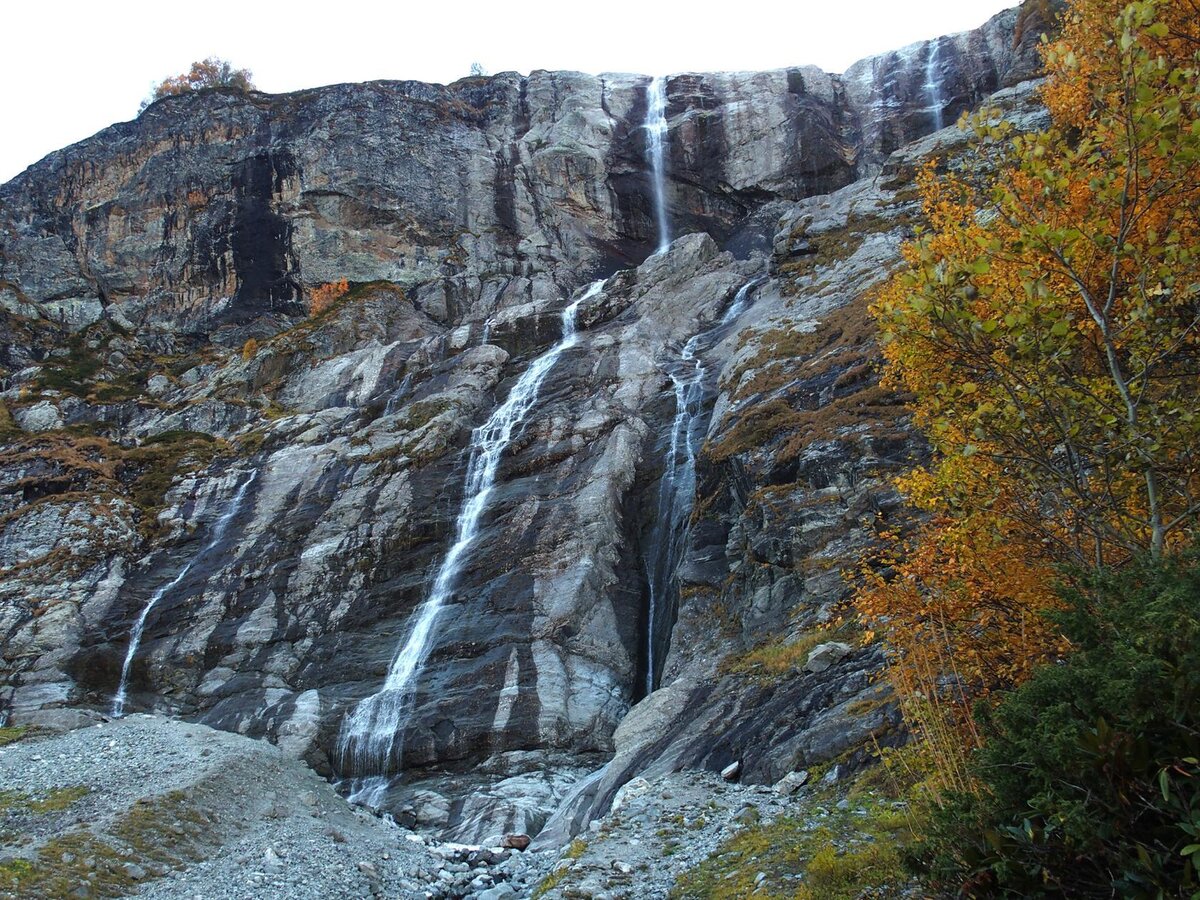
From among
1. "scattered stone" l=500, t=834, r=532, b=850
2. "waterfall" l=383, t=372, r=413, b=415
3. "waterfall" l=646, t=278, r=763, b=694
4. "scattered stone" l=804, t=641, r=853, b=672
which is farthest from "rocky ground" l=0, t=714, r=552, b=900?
"waterfall" l=383, t=372, r=413, b=415

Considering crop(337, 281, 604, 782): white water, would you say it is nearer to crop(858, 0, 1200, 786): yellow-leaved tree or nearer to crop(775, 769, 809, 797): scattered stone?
crop(775, 769, 809, 797): scattered stone

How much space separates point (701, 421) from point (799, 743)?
22.5m

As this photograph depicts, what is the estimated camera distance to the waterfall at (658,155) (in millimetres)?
68688

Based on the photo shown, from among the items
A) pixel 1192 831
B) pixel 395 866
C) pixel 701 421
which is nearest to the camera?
pixel 1192 831

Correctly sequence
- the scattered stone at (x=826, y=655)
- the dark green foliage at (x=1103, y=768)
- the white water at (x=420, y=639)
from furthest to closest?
the white water at (x=420, y=639), the scattered stone at (x=826, y=655), the dark green foliage at (x=1103, y=768)

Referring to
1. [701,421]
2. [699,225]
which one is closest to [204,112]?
[699,225]

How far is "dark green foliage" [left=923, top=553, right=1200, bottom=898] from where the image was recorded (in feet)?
16.5

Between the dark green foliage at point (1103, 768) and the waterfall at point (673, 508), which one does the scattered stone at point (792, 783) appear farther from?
the waterfall at point (673, 508)

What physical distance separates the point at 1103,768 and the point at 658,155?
70.6 m

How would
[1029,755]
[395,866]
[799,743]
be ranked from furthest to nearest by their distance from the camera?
[395,866], [799,743], [1029,755]

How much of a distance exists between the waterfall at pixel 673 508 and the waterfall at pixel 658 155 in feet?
95.5

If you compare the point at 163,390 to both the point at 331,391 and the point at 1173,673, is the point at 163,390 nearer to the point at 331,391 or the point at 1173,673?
the point at 331,391

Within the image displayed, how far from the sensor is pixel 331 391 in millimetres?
53062

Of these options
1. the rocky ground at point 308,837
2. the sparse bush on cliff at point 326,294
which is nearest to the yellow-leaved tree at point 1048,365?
the rocky ground at point 308,837
